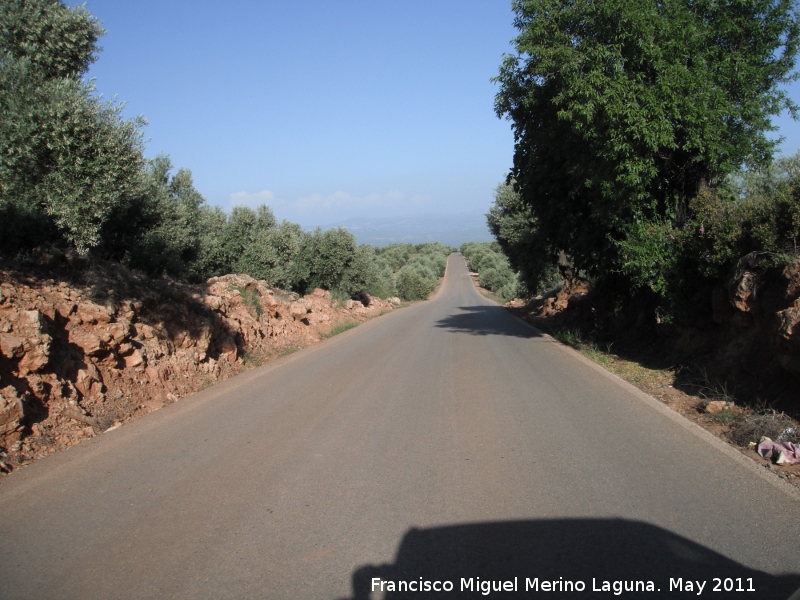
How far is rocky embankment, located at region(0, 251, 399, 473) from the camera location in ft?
23.0

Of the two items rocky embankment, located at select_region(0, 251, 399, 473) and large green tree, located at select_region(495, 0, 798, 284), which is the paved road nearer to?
rocky embankment, located at select_region(0, 251, 399, 473)

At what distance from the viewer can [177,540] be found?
13.9 feet

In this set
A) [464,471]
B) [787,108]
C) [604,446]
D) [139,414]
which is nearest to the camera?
[464,471]

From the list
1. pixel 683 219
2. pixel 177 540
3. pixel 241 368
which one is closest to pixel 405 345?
pixel 241 368

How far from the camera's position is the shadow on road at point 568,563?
343 cm

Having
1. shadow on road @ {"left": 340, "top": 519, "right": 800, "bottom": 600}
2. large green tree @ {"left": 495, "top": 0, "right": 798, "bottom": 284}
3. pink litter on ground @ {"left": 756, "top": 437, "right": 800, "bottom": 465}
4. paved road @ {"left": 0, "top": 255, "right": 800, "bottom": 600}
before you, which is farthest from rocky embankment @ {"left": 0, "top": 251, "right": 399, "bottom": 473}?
large green tree @ {"left": 495, "top": 0, "right": 798, "bottom": 284}

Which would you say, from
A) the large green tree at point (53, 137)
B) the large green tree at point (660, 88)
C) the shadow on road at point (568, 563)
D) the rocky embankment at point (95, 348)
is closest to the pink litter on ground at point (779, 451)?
the shadow on road at point (568, 563)

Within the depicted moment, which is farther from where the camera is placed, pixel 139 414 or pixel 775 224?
pixel 139 414

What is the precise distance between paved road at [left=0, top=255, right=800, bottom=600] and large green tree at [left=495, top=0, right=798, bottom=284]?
488 cm

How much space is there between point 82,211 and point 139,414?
3398 millimetres

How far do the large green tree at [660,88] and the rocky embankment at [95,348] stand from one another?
337 inches

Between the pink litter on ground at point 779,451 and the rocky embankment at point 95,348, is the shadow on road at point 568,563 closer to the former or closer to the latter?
the pink litter on ground at point 779,451

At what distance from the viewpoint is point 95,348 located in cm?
864

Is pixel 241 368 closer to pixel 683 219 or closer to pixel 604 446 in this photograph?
pixel 604 446
